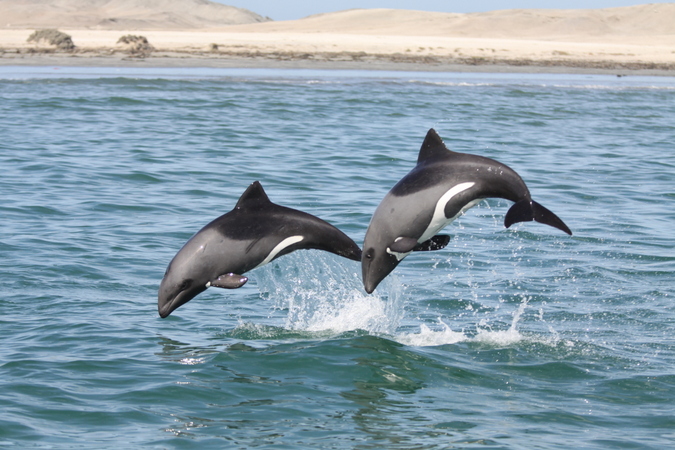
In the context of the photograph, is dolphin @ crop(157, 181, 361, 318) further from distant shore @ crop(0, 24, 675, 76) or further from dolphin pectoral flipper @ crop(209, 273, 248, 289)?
distant shore @ crop(0, 24, 675, 76)

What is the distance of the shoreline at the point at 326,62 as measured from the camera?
4653cm

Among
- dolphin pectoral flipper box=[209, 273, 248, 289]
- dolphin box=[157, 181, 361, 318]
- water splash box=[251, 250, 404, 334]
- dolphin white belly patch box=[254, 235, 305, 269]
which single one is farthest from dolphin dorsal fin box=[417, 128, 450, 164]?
water splash box=[251, 250, 404, 334]

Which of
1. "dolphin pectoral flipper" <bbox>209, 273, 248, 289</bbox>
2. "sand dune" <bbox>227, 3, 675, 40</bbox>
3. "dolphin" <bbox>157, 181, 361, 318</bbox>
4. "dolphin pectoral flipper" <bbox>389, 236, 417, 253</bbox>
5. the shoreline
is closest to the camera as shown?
"dolphin pectoral flipper" <bbox>389, 236, 417, 253</bbox>

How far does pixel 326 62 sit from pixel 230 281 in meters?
45.8

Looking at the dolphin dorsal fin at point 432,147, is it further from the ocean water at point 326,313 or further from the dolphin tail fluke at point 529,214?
→ the ocean water at point 326,313

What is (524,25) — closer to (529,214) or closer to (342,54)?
(342,54)

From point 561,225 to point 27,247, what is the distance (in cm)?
760

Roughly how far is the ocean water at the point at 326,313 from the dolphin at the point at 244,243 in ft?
2.66

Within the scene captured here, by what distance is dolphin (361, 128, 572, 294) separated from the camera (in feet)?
25.0

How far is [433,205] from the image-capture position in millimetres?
7629

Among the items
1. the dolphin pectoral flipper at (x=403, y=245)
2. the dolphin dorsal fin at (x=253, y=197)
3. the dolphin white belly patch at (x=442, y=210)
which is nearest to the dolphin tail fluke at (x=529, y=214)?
the dolphin white belly patch at (x=442, y=210)

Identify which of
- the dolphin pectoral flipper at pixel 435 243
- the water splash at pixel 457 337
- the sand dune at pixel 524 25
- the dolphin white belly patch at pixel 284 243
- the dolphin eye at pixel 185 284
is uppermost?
the sand dune at pixel 524 25

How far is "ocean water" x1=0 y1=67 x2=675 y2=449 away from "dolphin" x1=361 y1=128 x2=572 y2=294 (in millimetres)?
1214

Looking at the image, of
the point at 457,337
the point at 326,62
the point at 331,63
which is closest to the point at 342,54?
the point at 326,62
